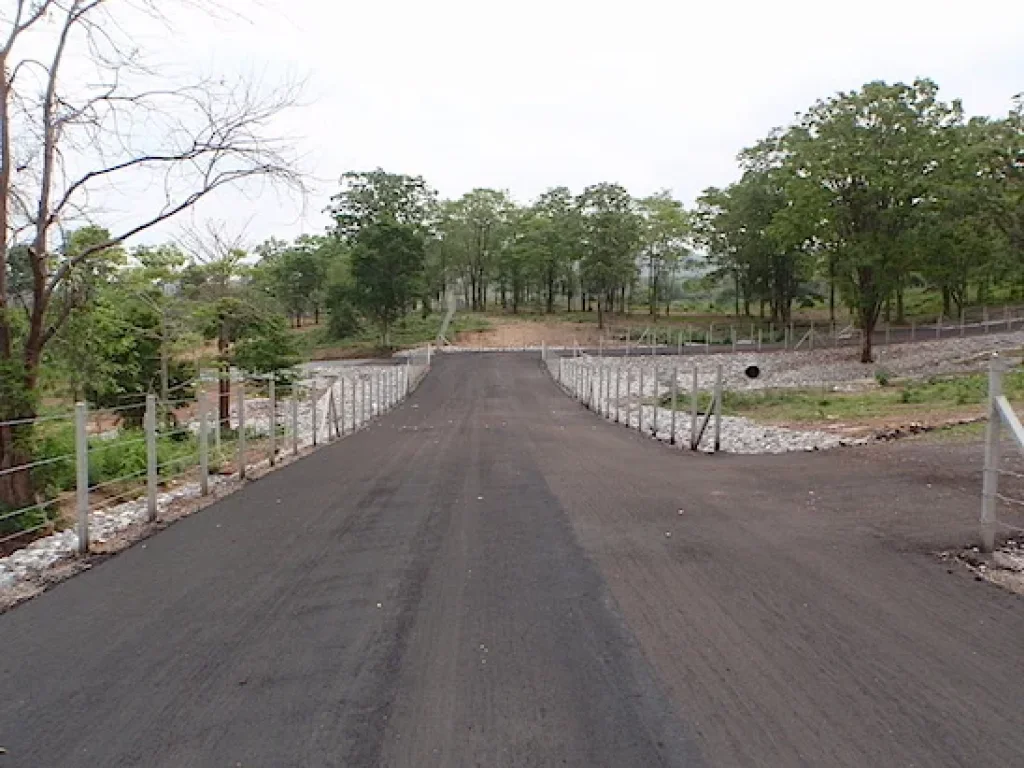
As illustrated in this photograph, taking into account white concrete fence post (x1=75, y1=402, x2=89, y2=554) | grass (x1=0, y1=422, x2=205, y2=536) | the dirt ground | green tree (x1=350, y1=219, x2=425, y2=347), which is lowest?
grass (x1=0, y1=422, x2=205, y2=536)

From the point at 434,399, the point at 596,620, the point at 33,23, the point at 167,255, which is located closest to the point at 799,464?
the point at 596,620

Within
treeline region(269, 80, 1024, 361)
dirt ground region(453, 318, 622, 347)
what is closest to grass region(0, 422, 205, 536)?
treeline region(269, 80, 1024, 361)

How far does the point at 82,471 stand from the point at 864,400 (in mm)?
17511

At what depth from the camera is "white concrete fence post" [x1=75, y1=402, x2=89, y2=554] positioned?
5770 millimetres

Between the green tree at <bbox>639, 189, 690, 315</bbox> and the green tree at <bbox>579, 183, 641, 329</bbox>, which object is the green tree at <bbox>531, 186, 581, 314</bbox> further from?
the green tree at <bbox>639, 189, 690, 315</bbox>

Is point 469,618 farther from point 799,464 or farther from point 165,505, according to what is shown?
point 799,464

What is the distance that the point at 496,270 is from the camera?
8081 cm

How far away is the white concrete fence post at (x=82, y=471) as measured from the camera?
18.9 feet

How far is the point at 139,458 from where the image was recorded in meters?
14.0

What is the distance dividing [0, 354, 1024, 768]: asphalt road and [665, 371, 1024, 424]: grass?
28.3 feet

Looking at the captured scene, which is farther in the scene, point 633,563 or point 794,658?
point 633,563

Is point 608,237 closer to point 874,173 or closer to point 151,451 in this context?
point 874,173

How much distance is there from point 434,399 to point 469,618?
74.0 feet

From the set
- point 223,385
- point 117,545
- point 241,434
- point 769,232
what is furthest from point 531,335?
point 117,545
